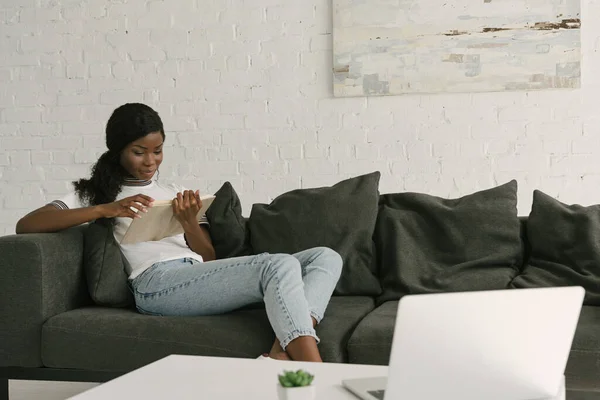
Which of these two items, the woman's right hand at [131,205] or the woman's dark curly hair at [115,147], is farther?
the woman's dark curly hair at [115,147]

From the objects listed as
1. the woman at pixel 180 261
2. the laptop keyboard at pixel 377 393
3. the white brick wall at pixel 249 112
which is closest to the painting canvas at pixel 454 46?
the white brick wall at pixel 249 112

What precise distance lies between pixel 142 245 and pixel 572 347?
1.43m

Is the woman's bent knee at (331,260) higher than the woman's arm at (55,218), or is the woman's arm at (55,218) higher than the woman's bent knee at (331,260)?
the woman's arm at (55,218)

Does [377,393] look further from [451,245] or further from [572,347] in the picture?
[451,245]

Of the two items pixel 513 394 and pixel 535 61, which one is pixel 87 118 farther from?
pixel 513 394

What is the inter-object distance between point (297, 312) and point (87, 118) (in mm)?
2309

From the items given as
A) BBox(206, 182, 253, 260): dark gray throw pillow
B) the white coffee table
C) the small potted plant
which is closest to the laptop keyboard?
the white coffee table

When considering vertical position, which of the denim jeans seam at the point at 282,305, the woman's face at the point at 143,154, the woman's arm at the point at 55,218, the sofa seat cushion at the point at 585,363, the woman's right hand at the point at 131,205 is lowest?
the sofa seat cushion at the point at 585,363

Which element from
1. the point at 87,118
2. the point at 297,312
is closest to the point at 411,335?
the point at 297,312

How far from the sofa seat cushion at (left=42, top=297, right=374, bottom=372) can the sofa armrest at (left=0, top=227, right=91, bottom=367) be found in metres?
0.05

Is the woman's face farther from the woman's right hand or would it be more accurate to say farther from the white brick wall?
the white brick wall

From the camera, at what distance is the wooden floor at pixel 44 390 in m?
3.19

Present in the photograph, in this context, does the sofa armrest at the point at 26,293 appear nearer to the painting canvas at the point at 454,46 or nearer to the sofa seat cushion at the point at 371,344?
the sofa seat cushion at the point at 371,344

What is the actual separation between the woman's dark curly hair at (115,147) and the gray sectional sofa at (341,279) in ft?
0.48
